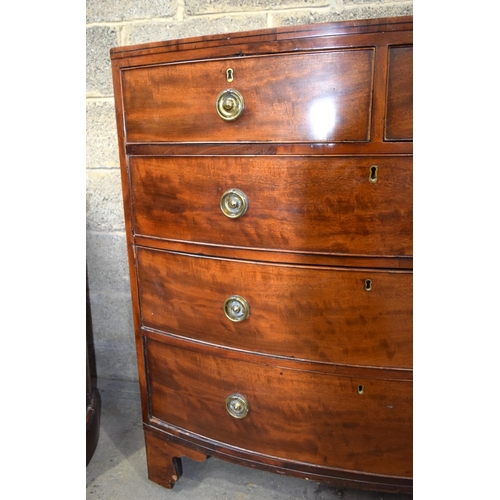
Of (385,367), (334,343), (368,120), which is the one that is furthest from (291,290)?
(368,120)

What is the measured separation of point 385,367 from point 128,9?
1451 millimetres

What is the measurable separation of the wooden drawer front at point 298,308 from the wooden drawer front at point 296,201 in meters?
0.06

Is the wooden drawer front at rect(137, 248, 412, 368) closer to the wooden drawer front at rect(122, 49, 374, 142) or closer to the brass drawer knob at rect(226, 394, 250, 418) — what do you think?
the brass drawer knob at rect(226, 394, 250, 418)

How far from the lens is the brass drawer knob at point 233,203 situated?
0.97m

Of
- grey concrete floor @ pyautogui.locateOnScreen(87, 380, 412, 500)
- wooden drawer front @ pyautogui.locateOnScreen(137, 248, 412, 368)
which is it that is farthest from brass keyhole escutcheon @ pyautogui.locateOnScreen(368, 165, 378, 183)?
grey concrete floor @ pyautogui.locateOnScreen(87, 380, 412, 500)

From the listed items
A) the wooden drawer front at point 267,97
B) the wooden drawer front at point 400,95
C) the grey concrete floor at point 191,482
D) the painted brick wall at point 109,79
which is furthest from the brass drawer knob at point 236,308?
the painted brick wall at point 109,79

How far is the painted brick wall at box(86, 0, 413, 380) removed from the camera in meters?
1.41

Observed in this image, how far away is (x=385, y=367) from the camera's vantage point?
0.97 metres

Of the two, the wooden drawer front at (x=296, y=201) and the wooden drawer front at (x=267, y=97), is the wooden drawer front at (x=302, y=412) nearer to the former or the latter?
the wooden drawer front at (x=296, y=201)

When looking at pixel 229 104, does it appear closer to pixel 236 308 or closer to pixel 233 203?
pixel 233 203

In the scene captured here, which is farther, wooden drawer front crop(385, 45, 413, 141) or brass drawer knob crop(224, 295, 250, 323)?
brass drawer knob crop(224, 295, 250, 323)

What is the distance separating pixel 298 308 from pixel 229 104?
0.47 m

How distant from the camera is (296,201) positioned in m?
0.93

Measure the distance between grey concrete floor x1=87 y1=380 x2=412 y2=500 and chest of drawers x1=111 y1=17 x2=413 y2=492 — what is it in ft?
0.89
